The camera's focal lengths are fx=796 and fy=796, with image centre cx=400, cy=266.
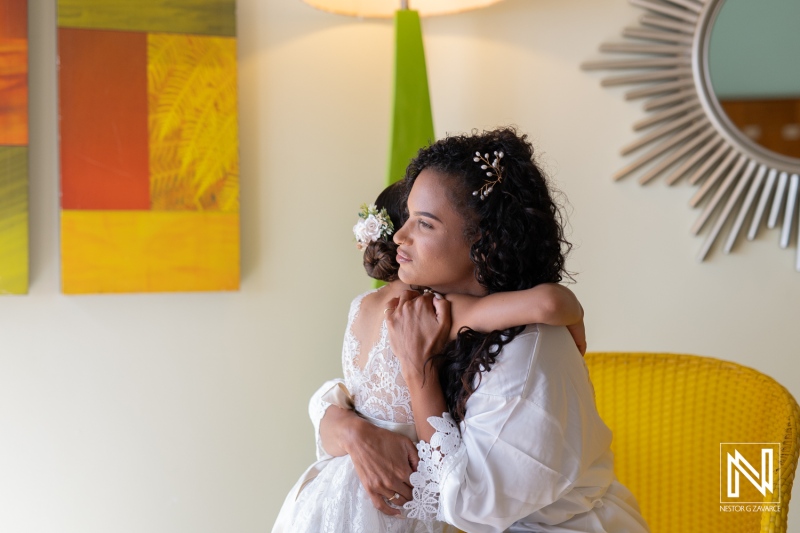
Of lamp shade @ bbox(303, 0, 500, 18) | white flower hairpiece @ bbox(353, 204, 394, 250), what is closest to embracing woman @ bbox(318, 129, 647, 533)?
white flower hairpiece @ bbox(353, 204, 394, 250)

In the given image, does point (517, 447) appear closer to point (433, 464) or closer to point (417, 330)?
point (433, 464)

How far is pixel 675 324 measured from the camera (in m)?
2.35

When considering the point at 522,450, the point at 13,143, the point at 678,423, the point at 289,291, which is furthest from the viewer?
the point at 289,291

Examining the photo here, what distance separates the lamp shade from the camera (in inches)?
79.9

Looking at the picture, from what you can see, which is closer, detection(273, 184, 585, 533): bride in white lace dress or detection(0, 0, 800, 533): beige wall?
detection(273, 184, 585, 533): bride in white lace dress

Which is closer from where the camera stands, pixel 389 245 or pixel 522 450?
pixel 522 450

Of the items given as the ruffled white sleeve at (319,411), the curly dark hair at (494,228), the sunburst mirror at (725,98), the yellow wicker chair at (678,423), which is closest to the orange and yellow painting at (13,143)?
the ruffled white sleeve at (319,411)

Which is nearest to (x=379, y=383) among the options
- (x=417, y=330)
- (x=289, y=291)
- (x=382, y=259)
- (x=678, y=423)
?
(x=417, y=330)

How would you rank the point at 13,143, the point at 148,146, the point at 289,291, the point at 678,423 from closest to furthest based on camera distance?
the point at 678,423
the point at 13,143
the point at 148,146
the point at 289,291

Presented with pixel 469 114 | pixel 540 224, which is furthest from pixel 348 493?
pixel 469 114

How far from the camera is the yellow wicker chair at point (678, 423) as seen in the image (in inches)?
63.7

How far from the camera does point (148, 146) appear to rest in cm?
205

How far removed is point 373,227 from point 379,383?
0.94 feet

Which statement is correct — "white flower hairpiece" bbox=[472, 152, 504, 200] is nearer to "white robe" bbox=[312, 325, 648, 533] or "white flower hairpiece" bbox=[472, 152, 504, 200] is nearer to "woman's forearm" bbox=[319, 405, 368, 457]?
"white robe" bbox=[312, 325, 648, 533]
